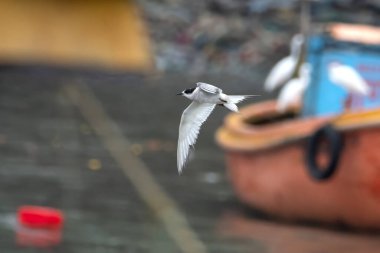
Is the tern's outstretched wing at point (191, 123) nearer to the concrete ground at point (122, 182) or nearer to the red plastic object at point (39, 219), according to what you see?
the concrete ground at point (122, 182)

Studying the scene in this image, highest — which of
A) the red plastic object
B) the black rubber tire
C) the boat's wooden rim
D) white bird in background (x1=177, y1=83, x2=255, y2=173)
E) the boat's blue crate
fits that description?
the boat's blue crate

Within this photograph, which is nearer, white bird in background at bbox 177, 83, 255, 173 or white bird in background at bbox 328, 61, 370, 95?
white bird in background at bbox 177, 83, 255, 173

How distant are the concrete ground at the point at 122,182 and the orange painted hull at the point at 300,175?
15 centimetres

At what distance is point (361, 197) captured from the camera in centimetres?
1086

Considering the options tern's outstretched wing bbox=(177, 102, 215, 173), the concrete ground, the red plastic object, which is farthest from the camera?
the concrete ground

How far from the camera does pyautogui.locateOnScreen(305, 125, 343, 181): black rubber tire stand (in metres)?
10.9

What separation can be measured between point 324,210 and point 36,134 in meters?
5.33

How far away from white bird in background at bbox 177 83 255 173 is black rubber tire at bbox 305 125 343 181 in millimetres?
4265

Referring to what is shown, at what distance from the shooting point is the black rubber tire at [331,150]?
10867 mm

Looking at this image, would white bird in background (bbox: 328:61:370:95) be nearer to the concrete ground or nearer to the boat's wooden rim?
the boat's wooden rim

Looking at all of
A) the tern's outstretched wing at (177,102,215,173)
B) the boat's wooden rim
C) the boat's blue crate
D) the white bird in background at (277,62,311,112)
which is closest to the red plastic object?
the boat's wooden rim

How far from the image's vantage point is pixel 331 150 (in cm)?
1095

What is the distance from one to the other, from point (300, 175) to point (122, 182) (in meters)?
2.15

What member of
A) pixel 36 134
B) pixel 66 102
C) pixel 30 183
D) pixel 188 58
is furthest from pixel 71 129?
pixel 188 58
